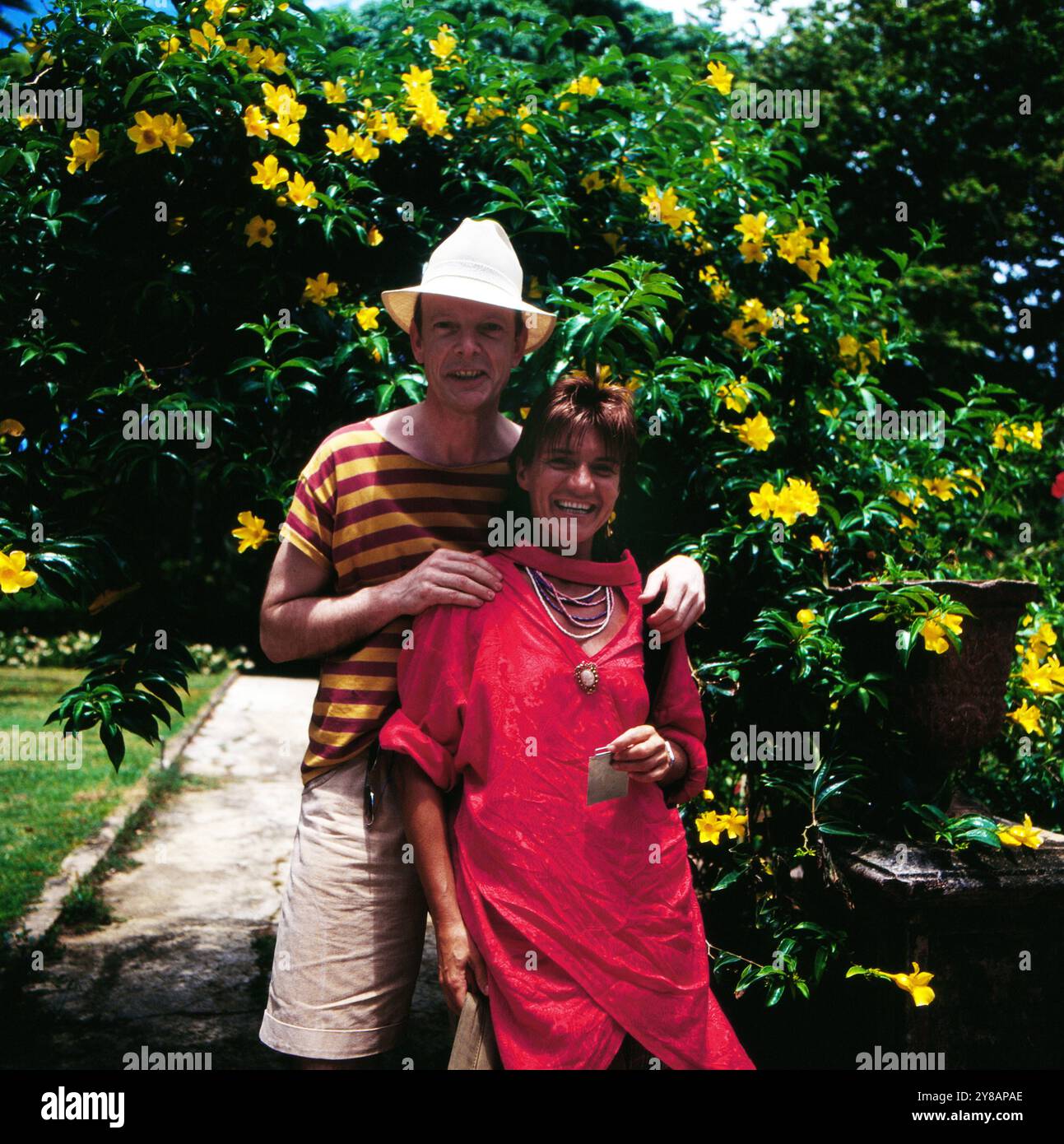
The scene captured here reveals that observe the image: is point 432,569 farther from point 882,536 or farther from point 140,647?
point 882,536

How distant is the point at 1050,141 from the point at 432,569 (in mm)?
11026

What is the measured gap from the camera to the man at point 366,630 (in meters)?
2.15

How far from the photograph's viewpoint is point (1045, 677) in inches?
118

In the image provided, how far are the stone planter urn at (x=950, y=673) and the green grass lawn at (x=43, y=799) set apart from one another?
3.55 meters

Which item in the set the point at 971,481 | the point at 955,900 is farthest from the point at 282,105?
the point at 955,900

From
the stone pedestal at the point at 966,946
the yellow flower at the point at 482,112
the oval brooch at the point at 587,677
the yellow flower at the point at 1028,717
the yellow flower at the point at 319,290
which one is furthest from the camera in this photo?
the yellow flower at the point at 1028,717

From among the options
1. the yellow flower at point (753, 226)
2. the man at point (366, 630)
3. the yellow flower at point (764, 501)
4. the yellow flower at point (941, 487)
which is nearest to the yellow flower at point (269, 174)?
the man at point (366, 630)

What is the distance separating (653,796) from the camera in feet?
6.43

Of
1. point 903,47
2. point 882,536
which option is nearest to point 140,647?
point 882,536

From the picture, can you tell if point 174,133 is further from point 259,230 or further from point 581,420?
point 581,420

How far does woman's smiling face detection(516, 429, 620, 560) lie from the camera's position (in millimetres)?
1944

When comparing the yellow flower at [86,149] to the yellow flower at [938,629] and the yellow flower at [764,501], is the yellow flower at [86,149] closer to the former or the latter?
the yellow flower at [764,501]

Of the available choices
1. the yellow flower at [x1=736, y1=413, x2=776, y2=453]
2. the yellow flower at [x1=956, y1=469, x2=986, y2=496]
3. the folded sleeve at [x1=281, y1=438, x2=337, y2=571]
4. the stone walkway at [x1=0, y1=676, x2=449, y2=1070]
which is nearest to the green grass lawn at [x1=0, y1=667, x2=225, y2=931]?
the stone walkway at [x1=0, y1=676, x2=449, y2=1070]

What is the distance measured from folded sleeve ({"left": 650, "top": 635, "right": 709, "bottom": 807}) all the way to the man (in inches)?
6.0
